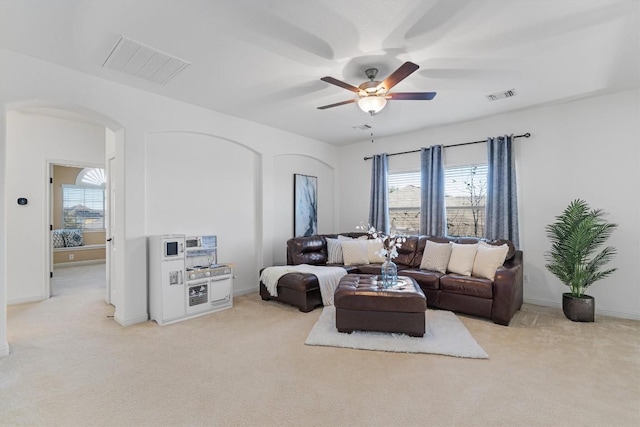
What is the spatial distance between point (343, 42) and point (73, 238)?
8.83 m

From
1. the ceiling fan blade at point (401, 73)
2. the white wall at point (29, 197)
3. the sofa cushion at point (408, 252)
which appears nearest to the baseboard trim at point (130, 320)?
the white wall at point (29, 197)

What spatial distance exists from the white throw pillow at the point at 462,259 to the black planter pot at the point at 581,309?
115 cm

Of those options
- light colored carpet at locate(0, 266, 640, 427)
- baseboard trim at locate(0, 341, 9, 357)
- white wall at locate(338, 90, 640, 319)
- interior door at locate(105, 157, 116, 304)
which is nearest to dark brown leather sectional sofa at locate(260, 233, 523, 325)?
light colored carpet at locate(0, 266, 640, 427)

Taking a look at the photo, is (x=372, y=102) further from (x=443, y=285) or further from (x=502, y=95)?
(x=443, y=285)

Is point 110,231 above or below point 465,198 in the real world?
below

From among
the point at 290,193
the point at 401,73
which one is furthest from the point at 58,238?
the point at 401,73

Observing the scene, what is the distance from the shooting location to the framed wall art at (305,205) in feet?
19.5

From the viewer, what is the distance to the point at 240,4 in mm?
2232

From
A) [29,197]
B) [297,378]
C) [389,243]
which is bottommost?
[297,378]

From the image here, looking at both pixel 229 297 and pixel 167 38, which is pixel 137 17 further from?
pixel 229 297

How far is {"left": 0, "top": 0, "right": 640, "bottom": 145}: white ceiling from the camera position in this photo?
2.28 metres

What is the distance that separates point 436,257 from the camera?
4523mm

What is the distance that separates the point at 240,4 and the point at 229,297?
11.3 feet

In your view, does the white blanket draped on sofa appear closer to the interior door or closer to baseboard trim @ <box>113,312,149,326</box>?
baseboard trim @ <box>113,312,149,326</box>
